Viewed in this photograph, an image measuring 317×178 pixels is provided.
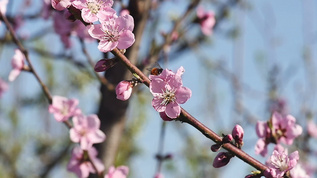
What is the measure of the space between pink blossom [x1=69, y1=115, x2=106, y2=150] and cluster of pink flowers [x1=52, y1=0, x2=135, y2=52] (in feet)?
1.86

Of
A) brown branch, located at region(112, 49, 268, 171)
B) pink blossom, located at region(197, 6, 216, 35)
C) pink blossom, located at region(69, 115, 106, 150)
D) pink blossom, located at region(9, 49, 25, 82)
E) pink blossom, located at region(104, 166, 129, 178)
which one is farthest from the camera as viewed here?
pink blossom, located at region(197, 6, 216, 35)

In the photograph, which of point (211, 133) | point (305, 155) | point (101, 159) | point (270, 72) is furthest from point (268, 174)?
point (270, 72)

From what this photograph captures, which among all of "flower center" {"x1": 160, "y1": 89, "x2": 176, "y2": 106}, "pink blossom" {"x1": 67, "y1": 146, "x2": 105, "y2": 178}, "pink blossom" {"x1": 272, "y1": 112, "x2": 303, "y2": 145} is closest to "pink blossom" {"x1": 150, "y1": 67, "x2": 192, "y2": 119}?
"flower center" {"x1": 160, "y1": 89, "x2": 176, "y2": 106}

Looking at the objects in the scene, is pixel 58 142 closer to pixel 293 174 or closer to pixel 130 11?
pixel 130 11

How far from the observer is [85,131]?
4.69ft

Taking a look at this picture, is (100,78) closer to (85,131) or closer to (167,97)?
(85,131)

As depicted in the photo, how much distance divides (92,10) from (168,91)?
9.8 inches

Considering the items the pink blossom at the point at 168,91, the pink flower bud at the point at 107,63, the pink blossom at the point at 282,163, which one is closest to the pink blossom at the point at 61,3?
the pink flower bud at the point at 107,63

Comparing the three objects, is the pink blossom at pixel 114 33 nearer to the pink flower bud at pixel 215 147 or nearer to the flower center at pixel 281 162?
the pink flower bud at pixel 215 147

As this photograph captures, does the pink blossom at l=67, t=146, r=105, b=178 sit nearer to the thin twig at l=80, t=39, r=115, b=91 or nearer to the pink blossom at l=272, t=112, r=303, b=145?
the thin twig at l=80, t=39, r=115, b=91

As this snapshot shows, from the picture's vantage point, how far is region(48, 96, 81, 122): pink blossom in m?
1.50

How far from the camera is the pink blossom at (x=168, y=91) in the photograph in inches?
35.4

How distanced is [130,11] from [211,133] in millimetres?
976

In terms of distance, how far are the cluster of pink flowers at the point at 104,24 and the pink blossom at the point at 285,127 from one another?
61 cm
